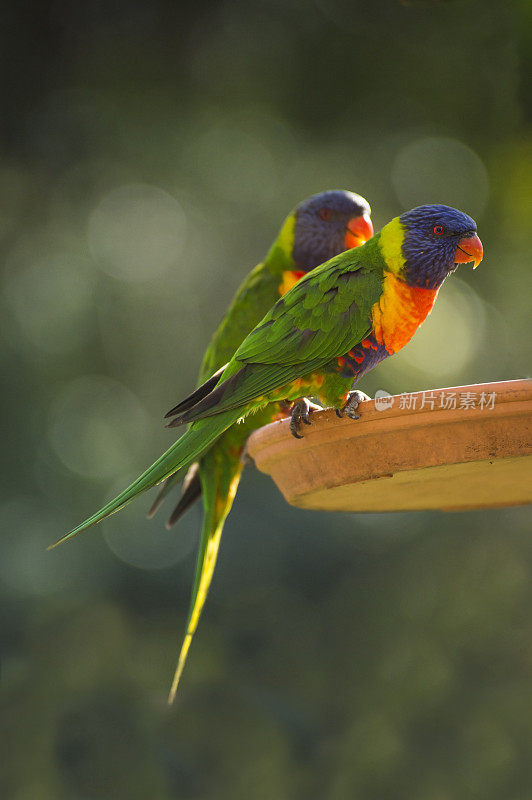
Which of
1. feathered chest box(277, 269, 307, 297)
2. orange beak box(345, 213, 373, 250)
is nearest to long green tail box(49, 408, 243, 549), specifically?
feathered chest box(277, 269, 307, 297)

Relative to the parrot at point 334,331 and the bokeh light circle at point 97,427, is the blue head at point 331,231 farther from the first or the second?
the bokeh light circle at point 97,427

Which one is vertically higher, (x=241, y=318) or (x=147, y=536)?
(x=241, y=318)

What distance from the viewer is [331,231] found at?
2488mm

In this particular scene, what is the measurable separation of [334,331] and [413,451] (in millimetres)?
379

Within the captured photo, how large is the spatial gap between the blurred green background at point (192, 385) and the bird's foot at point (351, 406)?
304 cm

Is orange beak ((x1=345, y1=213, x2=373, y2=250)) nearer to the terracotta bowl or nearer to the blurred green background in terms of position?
the terracotta bowl

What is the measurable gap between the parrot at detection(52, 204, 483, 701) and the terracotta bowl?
0.07 m

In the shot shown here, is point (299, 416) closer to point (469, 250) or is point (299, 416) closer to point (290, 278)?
point (469, 250)

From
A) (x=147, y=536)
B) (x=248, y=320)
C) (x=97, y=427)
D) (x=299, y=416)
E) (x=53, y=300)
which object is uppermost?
(x=299, y=416)

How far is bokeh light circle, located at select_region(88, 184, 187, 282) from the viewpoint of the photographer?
548 centimetres

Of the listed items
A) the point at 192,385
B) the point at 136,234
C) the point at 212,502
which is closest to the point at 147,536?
the point at 192,385

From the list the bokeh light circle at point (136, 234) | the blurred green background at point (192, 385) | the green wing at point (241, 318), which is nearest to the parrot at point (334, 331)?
the green wing at point (241, 318)

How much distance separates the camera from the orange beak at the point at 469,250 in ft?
5.72

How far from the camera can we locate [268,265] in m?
2.58
